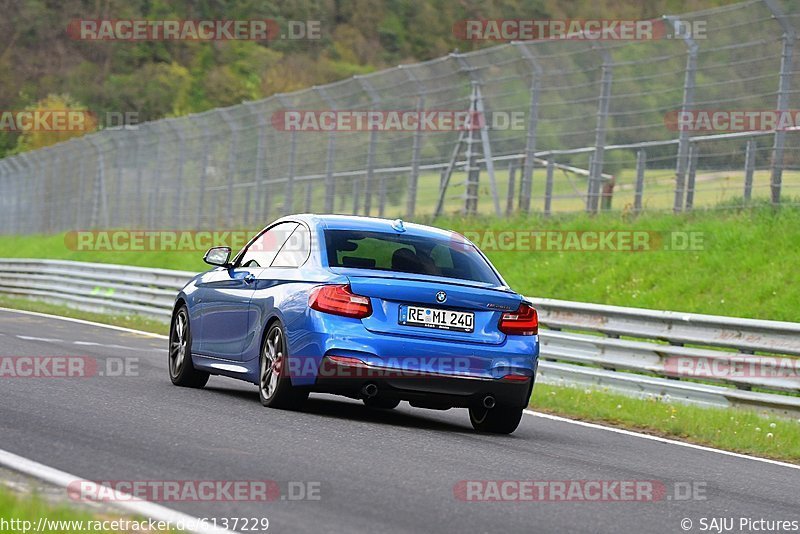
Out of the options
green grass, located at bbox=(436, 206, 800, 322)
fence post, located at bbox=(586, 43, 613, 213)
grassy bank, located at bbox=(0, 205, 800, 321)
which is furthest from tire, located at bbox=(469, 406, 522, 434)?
fence post, located at bbox=(586, 43, 613, 213)

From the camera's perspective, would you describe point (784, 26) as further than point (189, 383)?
Yes

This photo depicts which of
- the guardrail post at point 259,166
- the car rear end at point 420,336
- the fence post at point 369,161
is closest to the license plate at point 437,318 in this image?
the car rear end at point 420,336

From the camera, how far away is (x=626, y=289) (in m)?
19.3

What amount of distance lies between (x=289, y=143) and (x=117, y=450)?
2280 cm

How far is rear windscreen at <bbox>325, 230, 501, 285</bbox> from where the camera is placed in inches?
419

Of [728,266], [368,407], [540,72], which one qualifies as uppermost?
[540,72]

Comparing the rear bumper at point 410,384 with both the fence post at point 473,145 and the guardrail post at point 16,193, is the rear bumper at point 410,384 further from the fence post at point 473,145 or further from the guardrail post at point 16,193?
the guardrail post at point 16,193

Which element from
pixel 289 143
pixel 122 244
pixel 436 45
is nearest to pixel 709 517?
pixel 289 143

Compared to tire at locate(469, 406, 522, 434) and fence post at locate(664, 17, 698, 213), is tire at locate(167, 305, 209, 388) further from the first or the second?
fence post at locate(664, 17, 698, 213)

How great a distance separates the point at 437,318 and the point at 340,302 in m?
0.63

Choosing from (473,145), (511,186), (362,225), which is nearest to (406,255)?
(362,225)

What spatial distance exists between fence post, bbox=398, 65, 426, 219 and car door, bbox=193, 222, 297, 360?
43.2ft

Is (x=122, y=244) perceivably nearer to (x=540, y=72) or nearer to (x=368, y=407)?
(x=540, y=72)

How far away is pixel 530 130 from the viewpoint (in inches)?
895
